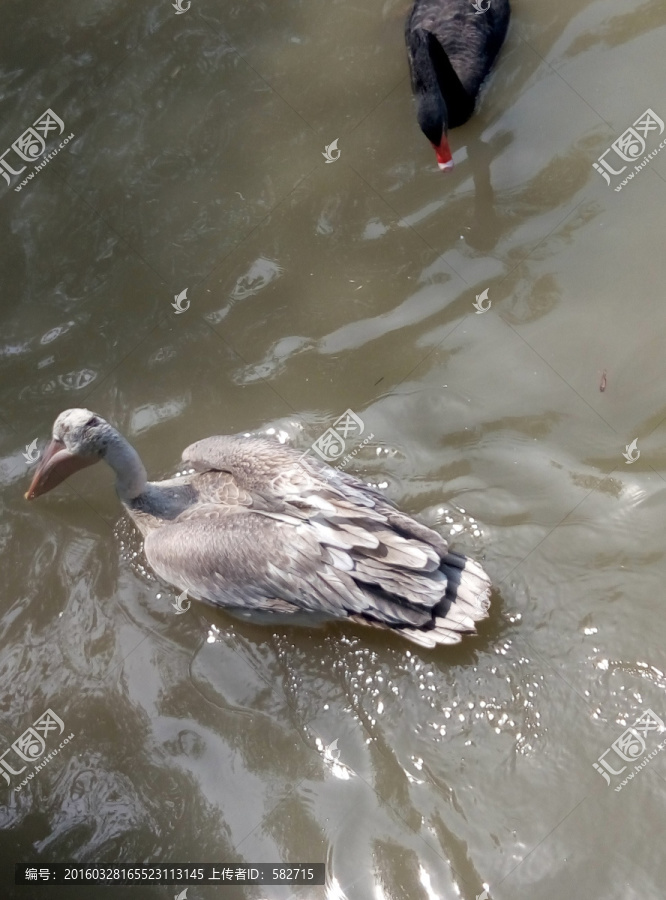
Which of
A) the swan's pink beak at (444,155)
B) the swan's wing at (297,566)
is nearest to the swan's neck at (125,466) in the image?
the swan's wing at (297,566)

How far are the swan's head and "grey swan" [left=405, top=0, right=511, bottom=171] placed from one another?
10.6 ft

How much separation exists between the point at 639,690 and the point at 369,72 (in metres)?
5.34

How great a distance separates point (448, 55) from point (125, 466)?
411cm

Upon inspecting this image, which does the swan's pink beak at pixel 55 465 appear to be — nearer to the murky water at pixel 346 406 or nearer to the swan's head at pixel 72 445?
the swan's head at pixel 72 445

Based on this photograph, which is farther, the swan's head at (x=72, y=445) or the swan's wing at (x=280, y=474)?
the swan's head at (x=72, y=445)

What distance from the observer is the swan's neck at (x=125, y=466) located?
496cm

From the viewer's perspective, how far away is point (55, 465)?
5.06m

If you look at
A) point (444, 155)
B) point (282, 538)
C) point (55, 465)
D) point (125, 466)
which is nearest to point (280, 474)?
point (282, 538)

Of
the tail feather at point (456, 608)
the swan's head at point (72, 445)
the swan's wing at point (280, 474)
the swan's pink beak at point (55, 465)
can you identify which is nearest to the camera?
Answer: the tail feather at point (456, 608)

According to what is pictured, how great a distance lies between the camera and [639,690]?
4.34 meters

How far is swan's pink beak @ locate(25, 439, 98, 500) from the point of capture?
5.04 m

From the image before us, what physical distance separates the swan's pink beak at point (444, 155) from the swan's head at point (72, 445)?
3.16m

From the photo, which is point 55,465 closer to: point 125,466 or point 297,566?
point 125,466

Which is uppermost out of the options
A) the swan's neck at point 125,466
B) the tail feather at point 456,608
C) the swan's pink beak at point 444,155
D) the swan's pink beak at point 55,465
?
the swan's pink beak at point 55,465
